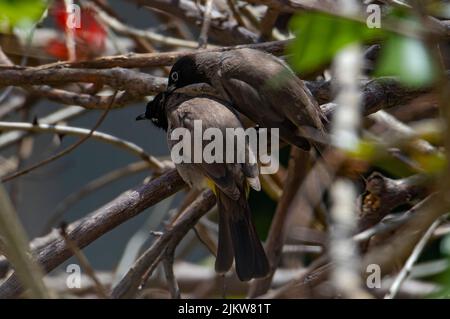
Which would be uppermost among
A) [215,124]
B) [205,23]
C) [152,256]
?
[205,23]

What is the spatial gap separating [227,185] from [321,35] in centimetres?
160

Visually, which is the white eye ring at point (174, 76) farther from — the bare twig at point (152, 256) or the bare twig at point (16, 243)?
the bare twig at point (16, 243)

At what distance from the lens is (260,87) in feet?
10.5

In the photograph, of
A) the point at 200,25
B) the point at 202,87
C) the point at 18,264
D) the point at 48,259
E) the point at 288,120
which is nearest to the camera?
the point at 18,264

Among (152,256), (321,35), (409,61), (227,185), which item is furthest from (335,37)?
(152,256)

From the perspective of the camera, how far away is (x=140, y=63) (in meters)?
3.18

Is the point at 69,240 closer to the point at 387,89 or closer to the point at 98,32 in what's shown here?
the point at 387,89

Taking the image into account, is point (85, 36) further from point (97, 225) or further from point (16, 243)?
point (16, 243)

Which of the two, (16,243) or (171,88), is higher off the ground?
(171,88)

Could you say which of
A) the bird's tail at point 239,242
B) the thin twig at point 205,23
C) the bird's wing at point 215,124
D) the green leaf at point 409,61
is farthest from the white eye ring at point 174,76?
the green leaf at point 409,61

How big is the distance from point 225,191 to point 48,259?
690 mm

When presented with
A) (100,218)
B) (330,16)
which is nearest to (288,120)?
(100,218)

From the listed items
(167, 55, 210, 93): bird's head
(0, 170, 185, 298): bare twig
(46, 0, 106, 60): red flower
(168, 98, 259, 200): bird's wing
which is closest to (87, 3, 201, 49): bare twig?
(46, 0, 106, 60): red flower
